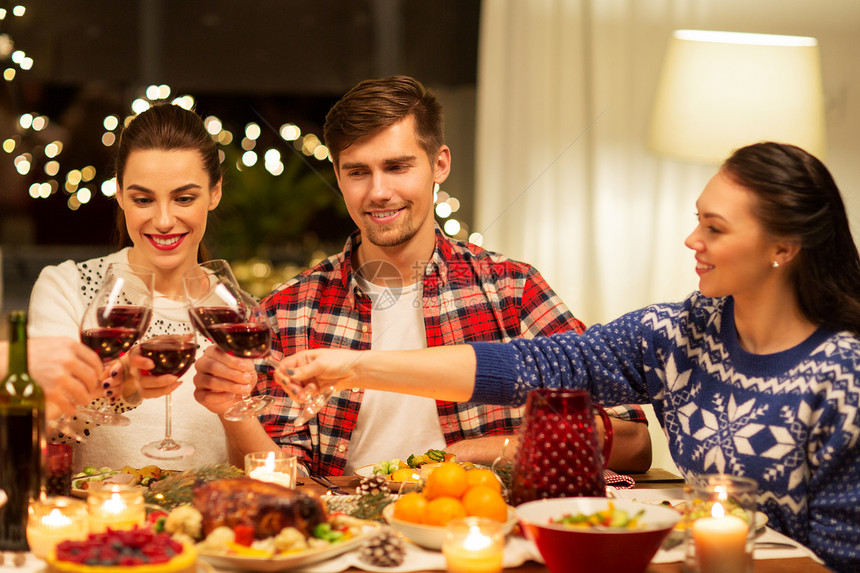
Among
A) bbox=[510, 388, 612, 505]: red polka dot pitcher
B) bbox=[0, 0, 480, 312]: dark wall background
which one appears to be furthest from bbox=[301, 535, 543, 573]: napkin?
bbox=[0, 0, 480, 312]: dark wall background

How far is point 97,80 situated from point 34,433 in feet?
10.3

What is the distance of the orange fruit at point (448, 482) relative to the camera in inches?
54.5

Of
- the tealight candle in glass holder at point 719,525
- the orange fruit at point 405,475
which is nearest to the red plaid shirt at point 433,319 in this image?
the orange fruit at point 405,475

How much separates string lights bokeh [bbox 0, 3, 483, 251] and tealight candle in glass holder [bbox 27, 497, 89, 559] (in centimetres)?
277

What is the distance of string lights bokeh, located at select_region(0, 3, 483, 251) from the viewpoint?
4.07 m

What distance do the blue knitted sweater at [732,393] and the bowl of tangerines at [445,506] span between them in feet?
1.35

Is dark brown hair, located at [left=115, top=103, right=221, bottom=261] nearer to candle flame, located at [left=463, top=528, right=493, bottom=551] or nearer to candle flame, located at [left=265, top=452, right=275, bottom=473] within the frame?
candle flame, located at [left=265, top=452, right=275, bottom=473]

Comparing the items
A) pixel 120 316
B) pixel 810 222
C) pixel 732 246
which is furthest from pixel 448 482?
pixel 810 222

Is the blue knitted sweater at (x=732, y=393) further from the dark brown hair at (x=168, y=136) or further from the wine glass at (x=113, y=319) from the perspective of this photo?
the dark brown hair at (x=168, y=136)

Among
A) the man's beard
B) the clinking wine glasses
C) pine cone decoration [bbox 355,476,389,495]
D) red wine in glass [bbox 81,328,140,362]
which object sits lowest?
pine cone decoration [bbox 355,476,389,495]

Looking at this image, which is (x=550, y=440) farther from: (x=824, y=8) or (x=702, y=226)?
(x=824, y=8)

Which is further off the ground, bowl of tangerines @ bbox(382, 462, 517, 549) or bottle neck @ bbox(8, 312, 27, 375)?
bottle neck @ bbox(8, 312, 27, 375)

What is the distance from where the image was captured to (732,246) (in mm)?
1683

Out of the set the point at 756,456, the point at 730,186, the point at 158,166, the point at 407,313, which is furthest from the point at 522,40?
the point at 756,456
